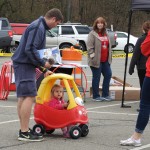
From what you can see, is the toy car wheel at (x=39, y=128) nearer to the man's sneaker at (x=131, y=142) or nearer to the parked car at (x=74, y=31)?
the man's sneaker at (x=131, y=142)

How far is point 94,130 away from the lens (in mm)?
8055

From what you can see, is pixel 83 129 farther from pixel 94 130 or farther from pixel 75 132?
pixel 94 130

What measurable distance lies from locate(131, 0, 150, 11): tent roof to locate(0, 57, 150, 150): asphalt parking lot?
1.99m

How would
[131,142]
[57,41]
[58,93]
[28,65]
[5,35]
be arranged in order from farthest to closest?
[57,41], [5,35], [58,93], [28,65], [131,142]

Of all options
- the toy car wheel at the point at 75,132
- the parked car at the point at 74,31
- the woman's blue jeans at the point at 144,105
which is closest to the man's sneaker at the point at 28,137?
the toy car wheel at the point at 75,132

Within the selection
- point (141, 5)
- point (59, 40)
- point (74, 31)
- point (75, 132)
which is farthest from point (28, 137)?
point (74, 31)

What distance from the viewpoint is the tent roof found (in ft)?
30.6

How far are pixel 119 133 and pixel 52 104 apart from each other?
1.18 metres


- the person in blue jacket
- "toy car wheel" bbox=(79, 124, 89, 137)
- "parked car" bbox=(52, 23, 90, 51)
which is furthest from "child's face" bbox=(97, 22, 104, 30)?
"parked car" bbox=(52, 23, 90, 51)

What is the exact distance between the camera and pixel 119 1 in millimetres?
48688

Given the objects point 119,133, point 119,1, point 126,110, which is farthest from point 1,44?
point 119,1

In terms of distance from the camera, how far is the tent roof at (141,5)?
933 centimetres

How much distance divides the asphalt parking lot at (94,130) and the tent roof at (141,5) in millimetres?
1994

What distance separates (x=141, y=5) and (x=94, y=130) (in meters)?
2.73
